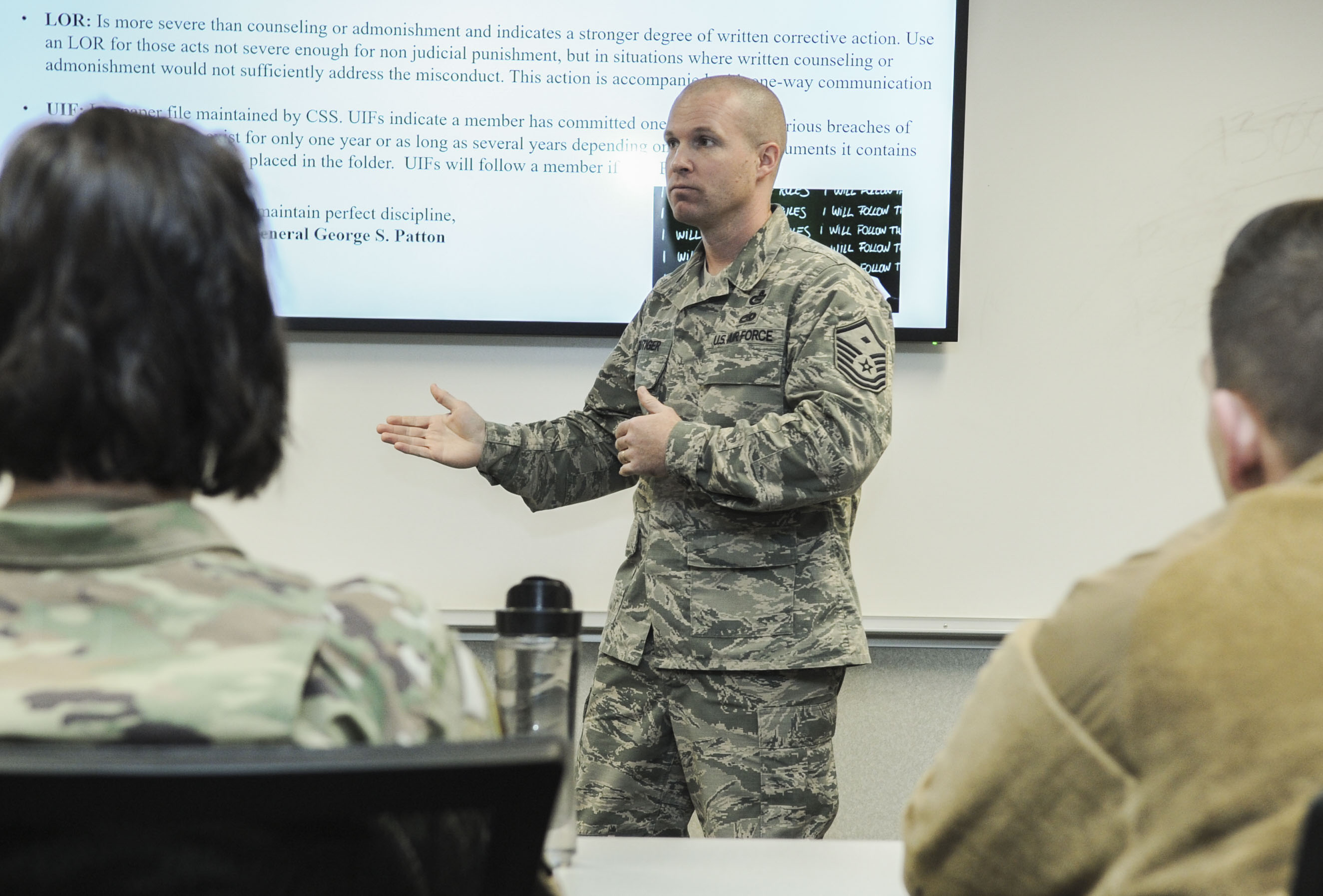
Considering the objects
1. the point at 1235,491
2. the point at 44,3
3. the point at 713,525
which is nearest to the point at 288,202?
the point at 44,3

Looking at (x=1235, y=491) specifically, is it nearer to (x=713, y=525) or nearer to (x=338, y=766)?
(x=338, y=766)

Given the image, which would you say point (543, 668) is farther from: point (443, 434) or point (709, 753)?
point (443, 434)

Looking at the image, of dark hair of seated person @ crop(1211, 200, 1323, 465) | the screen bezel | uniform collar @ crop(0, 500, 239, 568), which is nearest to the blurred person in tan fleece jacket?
dark hair of seated person @ crop(1211, 200, 1323, 465)

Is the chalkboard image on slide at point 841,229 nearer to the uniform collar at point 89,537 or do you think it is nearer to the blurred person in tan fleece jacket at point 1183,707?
the blurred person in tan fleece jacket at point 1183,707

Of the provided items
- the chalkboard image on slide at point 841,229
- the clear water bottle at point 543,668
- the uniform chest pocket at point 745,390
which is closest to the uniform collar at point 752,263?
the uniform chest pocket at point 745,390

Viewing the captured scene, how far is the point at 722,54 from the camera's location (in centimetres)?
264

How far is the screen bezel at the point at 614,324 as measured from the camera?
264 cm

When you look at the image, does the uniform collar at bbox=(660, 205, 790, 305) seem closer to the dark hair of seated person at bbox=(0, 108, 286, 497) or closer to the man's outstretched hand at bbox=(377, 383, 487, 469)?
the man's outstretched hand at bbox=(377, 383, 487, 469)

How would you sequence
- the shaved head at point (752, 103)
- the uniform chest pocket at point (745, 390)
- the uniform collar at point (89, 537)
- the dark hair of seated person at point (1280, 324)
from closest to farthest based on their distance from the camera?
the uniform collar at point (89, 537) < the dark hair of seated person at point (1280, 324) < the uniform chest pocket at point (745, 390) < the shaved head at point (752, 103)

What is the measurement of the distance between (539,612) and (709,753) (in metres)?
1.06

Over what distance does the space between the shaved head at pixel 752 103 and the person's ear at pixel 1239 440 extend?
1.55 meters

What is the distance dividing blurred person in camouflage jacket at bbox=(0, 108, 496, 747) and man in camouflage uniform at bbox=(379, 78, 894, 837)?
133 cm

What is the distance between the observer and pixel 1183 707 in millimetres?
688

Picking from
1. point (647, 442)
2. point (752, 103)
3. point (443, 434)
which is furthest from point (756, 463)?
point (752, 103)
